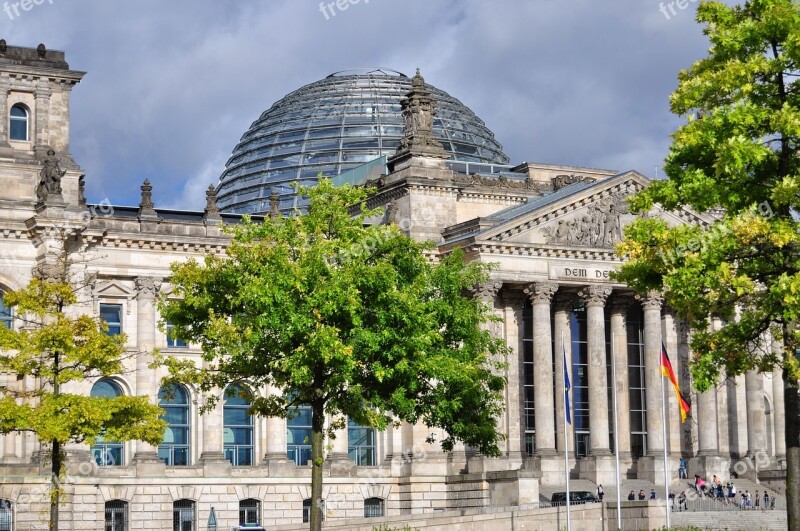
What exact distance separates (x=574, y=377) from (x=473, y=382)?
23.4 metres

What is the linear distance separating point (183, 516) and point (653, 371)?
92.7 feet

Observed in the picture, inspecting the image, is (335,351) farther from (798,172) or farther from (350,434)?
(350,434)

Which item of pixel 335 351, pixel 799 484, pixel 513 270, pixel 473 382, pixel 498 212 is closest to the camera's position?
pixel 799 484

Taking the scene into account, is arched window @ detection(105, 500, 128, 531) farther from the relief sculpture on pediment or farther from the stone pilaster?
the relief sculpture on pediment

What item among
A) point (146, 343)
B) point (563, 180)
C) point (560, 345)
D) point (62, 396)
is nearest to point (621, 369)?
point (560, 345)

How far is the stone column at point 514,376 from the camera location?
273 ft

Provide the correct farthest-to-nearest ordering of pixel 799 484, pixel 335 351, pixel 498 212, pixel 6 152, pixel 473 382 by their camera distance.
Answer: pixel 498 212
pixel 6 152
pixel 473 382
pixel 335 351
pixel 799 484

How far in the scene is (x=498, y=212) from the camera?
292ft

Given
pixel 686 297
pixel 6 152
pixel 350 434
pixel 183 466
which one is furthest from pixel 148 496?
pixel 686 297

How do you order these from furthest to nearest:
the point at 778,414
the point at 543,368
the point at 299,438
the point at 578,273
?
1. the point at 778,414
2. the point at 578,273
3. the point at 543,368
4. the point at 299,438

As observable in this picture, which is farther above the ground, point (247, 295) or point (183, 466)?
point (247, 295)

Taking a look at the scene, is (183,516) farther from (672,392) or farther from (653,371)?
(672,392)

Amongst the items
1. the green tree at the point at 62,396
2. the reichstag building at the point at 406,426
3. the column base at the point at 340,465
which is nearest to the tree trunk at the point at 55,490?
the green tree at the point at 62,396

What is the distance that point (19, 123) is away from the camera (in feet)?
251
